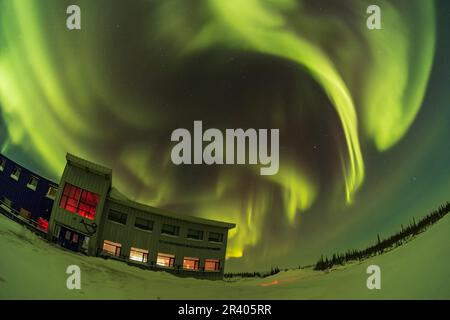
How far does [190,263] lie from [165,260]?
0.58 feet

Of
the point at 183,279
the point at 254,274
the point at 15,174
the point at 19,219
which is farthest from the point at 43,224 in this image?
the point at 254,274

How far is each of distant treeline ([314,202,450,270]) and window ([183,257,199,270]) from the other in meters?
0.84

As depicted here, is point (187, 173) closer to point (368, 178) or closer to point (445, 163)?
point (368, 178)

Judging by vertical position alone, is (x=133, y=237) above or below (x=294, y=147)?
below

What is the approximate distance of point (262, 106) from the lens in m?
3.19

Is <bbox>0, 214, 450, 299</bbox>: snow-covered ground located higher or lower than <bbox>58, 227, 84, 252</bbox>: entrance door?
lower

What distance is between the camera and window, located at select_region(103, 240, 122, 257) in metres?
3.12

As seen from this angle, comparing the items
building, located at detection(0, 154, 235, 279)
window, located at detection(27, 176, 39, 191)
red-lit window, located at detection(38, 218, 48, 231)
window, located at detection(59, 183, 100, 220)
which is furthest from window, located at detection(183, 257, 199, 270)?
window, located at detection(27, 176, 39, 191)

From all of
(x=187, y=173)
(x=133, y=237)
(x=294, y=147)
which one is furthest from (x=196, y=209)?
(x=294, y=147)

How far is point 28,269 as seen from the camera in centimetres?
312

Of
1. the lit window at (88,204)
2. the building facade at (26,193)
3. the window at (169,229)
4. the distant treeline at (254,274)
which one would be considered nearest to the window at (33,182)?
the building facade at (26,193)

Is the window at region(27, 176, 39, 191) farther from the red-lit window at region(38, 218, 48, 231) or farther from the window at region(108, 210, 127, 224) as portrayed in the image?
the window at region(108, 210, 127, 224)
